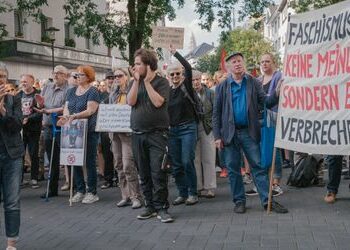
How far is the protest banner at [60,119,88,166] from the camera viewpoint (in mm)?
8859

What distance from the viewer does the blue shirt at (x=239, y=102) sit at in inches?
294

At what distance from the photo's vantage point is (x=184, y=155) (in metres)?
8.30

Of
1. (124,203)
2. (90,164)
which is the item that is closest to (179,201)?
(124,203)

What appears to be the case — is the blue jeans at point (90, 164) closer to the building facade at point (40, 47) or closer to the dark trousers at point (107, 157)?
the dark trousers at point (107, 157)

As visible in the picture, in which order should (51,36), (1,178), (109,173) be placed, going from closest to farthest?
(1,178), (109,173), (51,36)

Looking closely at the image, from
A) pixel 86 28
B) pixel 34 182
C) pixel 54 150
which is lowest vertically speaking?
pixel 34 182

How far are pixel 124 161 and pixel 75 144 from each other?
3.41ft

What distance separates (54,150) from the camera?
31.7ft

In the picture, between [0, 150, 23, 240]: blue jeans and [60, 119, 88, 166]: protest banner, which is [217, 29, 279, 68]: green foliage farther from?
[0, 150, 23, 240]: blue jeans

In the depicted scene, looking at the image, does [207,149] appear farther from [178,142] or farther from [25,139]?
[25,139]

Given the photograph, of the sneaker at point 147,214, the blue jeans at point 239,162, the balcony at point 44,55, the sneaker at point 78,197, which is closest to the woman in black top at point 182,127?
the blue jeans at point 239,162

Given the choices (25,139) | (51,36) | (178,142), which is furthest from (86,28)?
(51,36)

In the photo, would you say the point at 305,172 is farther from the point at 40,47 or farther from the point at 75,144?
the point at 40,47

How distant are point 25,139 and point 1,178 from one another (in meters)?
5.31
